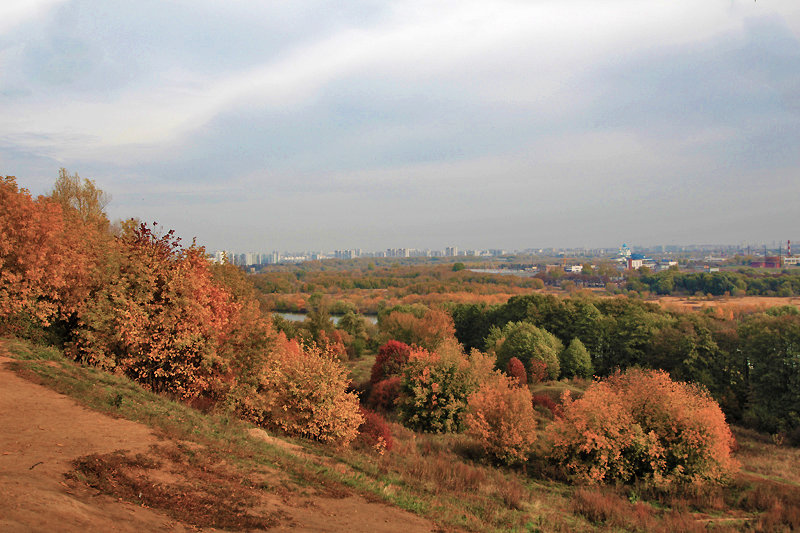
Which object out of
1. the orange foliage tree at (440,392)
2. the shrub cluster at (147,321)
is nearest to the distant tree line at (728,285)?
the orange foliage tree at (440,392)

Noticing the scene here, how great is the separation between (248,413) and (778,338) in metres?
38.9

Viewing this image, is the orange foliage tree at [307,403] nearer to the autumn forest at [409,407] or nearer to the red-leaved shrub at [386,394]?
the autumn forest at [409,407]

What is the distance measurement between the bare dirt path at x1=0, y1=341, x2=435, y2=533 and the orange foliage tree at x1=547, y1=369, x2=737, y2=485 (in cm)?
1346

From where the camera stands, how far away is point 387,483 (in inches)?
530

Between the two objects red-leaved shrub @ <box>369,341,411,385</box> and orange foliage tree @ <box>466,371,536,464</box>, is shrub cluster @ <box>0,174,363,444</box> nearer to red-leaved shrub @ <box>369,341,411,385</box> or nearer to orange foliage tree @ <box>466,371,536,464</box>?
orange foliage tree @ <box>466,371,536,464</box>

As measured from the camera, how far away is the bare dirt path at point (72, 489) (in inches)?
267

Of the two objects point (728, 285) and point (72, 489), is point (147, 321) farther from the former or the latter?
point (728, 285)

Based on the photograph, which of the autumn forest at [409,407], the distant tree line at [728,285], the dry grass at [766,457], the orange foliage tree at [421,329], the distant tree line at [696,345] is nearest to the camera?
the autumn forest at [409,407]

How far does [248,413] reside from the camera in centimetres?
1855

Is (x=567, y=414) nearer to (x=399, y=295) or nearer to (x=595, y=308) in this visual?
(x=595, y=308)

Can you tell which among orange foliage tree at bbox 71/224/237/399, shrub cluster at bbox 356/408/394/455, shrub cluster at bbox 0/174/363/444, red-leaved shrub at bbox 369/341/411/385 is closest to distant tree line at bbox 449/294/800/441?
red-leaved shrub at bbox 369/341/411/385

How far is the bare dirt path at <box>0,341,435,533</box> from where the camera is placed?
678 centimetres

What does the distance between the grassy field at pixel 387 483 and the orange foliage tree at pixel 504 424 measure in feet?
2.79

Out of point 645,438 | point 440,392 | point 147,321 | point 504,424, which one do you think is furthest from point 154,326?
point 645,438
